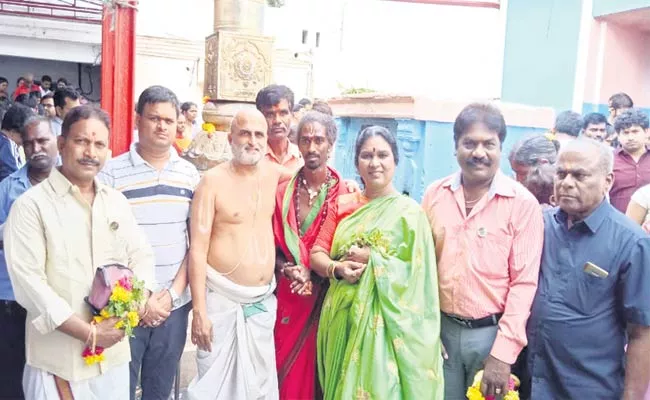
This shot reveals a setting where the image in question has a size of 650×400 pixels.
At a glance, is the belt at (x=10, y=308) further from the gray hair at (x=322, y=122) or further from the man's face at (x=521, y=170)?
the man's face at (x=521, y=170)

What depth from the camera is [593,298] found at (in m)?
2.47

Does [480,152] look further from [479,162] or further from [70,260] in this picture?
[70,260]

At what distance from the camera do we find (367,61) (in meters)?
14.5

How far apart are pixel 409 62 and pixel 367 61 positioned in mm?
1000

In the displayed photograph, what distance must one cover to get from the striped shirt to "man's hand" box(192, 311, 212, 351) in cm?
21

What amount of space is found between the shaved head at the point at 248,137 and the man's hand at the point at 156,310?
2.45ft

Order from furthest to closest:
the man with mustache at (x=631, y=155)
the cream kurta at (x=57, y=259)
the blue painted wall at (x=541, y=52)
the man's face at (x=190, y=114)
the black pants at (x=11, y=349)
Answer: the blue painted wall at (x=541, y=52) → the man's face at (x=190, y=114) → the man with mustache at (x=631, y=155) → the black pants at (x=11, y=349) → the cream kurta at (x=57, y=259)

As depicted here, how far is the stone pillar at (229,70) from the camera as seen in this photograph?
17.7ft

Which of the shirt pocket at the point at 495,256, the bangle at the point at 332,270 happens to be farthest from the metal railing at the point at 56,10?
the shirt pocket at the point at 495,256

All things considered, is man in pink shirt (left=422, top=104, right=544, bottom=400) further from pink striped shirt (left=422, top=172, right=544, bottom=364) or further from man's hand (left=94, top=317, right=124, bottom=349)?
man's hand (left=94, top=317, right=124, bottom=349)

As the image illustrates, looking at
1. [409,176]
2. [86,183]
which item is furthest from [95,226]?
[409,176]

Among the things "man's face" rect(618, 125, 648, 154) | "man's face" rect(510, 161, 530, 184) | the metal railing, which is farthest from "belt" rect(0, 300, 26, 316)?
the metal railing

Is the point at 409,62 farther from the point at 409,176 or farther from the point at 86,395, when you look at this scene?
the point at 86,395

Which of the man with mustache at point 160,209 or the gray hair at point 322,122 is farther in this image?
the gray hair at point 322,122
